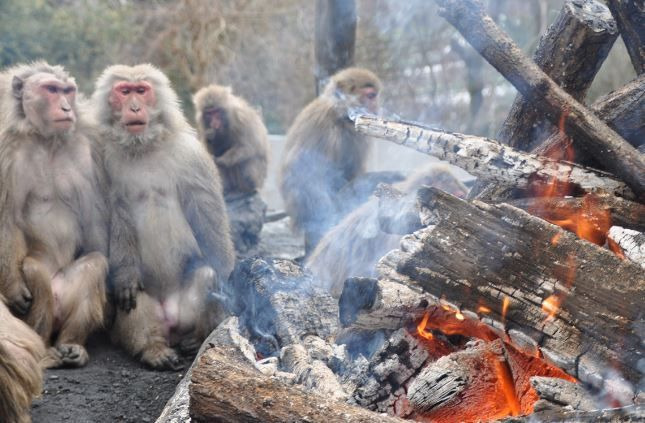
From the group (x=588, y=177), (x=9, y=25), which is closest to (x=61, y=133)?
(x=588, y=177)

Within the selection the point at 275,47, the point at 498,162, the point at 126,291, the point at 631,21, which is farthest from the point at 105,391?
the point at 275,47

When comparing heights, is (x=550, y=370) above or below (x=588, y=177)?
below

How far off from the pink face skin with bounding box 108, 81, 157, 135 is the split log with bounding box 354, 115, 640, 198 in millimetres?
2495

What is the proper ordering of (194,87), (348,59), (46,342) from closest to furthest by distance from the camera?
1. (46,342)
2. (348,59)
3. (194,87)

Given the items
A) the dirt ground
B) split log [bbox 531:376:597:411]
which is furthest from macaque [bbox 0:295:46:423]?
split log [bbox 531:376:597:411]

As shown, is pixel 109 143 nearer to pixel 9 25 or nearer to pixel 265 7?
pixel 9 25

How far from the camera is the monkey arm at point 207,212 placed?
18.6 feet

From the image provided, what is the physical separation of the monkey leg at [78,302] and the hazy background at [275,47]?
950cm

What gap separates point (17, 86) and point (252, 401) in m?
3.52

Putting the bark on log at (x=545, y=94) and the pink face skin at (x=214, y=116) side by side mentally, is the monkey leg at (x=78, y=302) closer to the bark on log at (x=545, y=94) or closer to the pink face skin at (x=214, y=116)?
the bark on log at (x=545, y=94)

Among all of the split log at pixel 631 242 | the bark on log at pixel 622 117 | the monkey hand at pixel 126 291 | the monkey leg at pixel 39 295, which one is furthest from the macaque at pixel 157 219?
the split log at pixel 631 242

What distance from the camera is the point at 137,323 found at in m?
5.49

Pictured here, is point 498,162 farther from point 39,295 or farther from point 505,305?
point 39,295

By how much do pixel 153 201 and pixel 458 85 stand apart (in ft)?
43.1
